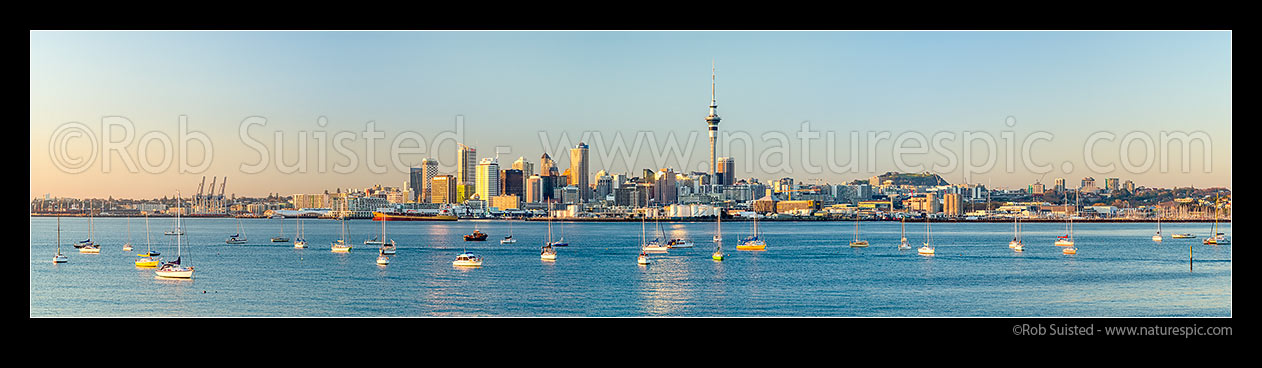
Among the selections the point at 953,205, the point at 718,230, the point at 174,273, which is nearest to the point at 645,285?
the point at 174,273

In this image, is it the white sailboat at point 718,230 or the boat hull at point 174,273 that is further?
the white sailboat at point 718,230

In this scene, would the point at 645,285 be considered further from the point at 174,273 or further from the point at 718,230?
the point at 718,230

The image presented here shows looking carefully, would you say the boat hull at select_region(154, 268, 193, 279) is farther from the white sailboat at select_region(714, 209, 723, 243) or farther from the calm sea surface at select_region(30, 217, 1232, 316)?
the white sailboat at select_region(714, 209, 723, 243)

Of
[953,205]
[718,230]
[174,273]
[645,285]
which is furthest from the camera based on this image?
[953,205]

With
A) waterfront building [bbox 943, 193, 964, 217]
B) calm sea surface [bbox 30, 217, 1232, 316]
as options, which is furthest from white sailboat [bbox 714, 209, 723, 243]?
waterfront building [bbox 943, 193, 964, 217]

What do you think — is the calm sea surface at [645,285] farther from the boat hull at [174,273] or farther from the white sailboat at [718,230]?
the white sailboat at [718,230]

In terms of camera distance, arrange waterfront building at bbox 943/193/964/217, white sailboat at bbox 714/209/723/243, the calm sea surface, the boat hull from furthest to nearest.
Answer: waterfront building at bbox 943/193/964/217 → white sailboat at bbox 714/209/723/243 → the boat hull → the calm sea surface

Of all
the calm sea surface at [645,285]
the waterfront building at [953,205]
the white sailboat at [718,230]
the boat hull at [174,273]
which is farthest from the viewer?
the waterfront building at [953,205]

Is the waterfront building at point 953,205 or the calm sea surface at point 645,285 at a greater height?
the waterfront building at point 953,205

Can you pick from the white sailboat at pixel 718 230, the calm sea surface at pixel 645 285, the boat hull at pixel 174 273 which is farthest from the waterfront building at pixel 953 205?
the boat hull at pixel 174 273

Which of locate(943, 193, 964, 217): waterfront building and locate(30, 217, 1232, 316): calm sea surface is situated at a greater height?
locate(943, 193, 964, 217): waterfront building
